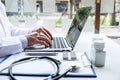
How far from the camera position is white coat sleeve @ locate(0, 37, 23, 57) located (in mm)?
853

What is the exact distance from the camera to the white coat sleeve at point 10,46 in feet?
2.80

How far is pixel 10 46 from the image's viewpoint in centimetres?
87

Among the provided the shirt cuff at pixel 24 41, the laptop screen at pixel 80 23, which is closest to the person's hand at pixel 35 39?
the shirt cuff at pixel 24 41

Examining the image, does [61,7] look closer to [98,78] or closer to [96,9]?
[96,9]

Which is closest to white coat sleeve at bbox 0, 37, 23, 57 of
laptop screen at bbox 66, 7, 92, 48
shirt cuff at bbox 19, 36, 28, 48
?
shirt cuff at bbox 19, 36, 28, 48

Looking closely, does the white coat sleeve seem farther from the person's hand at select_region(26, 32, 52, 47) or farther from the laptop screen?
the laptop screen

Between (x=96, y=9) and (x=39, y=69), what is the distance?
3.99 ft

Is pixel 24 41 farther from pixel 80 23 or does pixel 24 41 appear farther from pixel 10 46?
pixel 80 23

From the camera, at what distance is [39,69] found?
25.6 inches

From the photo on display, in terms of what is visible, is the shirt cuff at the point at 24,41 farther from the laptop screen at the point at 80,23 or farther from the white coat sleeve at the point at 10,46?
the laptop screen at the point at 80,23

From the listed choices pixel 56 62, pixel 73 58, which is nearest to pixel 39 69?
pixel 56 62

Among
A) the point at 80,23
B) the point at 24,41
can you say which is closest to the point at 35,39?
the point at 24,41

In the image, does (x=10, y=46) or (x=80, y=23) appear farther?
(x=80, y=23)

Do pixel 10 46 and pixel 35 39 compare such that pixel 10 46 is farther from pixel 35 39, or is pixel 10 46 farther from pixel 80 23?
pixel 80 23
